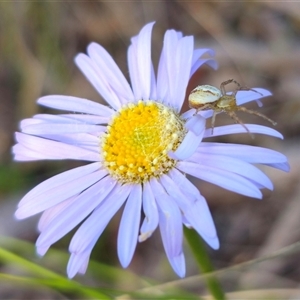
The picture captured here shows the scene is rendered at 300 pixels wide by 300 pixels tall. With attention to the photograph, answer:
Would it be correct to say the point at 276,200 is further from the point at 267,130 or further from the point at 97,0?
the point at 97,0

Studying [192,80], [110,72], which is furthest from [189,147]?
[192,80]

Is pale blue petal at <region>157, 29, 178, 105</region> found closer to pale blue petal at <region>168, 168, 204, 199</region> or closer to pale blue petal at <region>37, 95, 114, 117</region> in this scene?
pale blue petal at <region>37, 95, 114, 117</region>

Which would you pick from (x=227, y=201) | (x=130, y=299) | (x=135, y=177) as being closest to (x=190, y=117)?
(x=135, y=177)

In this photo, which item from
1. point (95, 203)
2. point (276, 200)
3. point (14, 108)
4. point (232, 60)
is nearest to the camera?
point (95, 203)

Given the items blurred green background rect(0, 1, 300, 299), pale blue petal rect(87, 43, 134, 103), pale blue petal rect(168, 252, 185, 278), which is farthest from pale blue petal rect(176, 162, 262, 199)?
blurred green background rect(0, 1, 300, 299)

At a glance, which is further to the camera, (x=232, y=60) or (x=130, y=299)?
(x=232, y=60)

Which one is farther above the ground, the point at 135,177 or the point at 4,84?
the point at 4,84

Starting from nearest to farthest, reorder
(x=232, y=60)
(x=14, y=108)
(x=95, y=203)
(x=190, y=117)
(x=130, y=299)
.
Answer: (x=95, y=203) < (x=190, y=117) < (x=130, y=299) < (x=232, y=60) < (x=14, y=108)

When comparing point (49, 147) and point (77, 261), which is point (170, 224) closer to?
point (77, 261)
